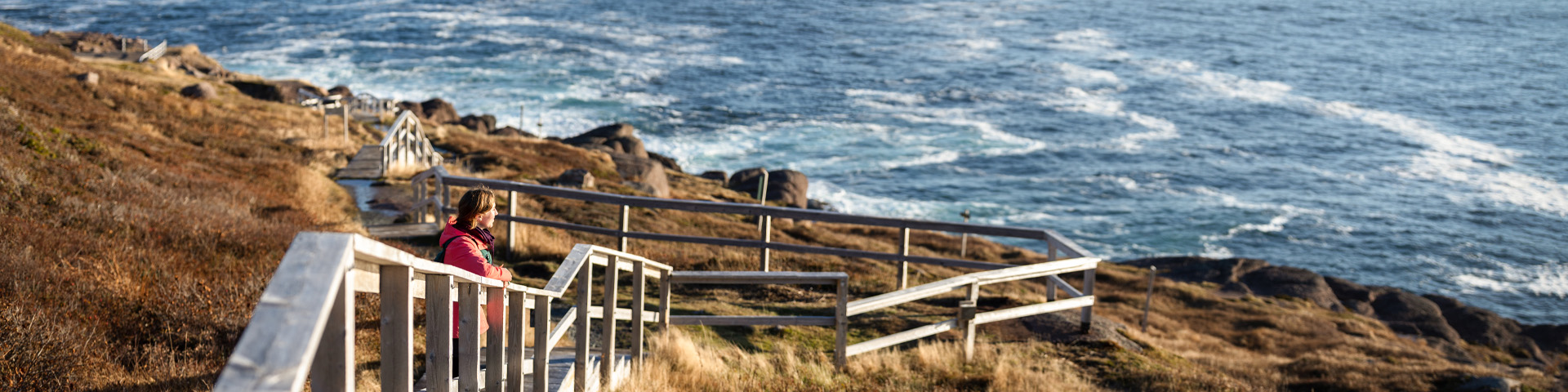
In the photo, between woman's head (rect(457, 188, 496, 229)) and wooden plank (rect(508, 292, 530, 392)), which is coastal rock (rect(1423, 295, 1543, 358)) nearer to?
woman's head (rect(457, 188, 496, 229))

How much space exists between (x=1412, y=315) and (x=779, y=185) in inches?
761

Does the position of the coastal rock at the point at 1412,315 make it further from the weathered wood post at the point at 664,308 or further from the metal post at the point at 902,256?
the weathered wood post at the point at 664,308

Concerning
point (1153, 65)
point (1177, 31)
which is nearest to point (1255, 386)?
point (1153, 65)

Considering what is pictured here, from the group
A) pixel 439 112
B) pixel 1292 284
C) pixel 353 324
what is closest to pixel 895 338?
pixel 353 324

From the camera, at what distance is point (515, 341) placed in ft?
12.6

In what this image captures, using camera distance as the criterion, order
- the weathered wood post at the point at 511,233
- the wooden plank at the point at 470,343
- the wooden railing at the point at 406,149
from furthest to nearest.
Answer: the wooden railing at the point at 406,149 → the weathered wood post at the point at 511,233 → the wooden plank at the point at 470,343

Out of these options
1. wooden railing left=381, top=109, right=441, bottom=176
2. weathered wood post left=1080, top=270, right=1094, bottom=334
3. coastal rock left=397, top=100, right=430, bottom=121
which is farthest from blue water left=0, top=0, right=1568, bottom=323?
weathered wood post left=1080, top=270, right=1094, bottom=334

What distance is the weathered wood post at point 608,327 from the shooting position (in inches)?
223

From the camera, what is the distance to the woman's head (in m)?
4.39

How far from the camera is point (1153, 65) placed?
7175cm

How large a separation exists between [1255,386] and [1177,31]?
287ft

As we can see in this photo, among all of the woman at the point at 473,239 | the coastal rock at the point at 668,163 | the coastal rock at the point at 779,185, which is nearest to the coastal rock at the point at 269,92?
the coastal rock at the point at 668,163

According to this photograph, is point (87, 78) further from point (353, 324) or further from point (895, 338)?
point (353, 324)

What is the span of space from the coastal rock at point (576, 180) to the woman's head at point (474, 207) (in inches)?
698
